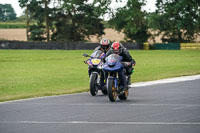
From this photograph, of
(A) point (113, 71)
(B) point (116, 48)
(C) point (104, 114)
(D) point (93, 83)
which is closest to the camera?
(C) point (104, 114)

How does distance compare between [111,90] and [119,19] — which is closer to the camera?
[111,90]

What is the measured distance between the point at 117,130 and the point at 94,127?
552 mm

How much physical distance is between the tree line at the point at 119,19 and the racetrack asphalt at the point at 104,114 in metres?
60.5

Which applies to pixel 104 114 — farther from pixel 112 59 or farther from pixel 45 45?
pixel 45 45

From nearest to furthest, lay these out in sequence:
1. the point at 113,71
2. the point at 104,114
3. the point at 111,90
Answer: the point at 104,114 → the point at 111,90 → the point at 113,71

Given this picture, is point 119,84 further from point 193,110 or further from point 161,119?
point 161,119

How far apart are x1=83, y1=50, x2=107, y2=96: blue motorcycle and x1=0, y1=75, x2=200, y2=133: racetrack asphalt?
29cm

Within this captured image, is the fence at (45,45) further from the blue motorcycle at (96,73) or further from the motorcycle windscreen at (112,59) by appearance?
the motorcycle windscreen at (112,59)

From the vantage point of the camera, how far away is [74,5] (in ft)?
307

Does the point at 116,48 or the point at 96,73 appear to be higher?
the point at 116,48

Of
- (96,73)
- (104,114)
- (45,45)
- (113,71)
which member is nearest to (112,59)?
(113,71)

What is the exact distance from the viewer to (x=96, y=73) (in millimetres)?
16016

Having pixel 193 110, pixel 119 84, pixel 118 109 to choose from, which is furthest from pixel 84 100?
pixel 193 110

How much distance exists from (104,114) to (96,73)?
4361mm
